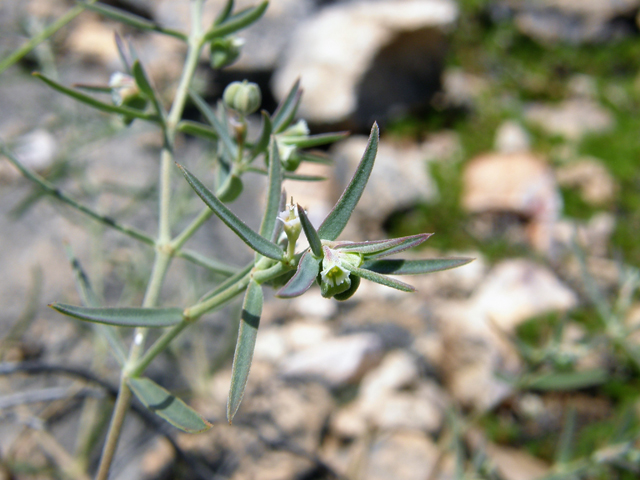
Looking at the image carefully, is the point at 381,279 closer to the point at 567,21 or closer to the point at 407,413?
the point at 407,413

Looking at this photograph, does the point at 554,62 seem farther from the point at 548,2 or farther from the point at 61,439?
the point at 61,439

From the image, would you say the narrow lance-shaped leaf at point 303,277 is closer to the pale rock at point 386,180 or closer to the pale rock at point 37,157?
the pale rock at point 37,157

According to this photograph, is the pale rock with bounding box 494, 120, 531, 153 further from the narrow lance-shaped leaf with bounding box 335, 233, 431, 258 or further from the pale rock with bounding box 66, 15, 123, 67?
the narrow lance-shaped leaf with bounding box 335, 233, 431, 258

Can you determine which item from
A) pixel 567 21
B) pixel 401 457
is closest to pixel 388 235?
pixel 401 457

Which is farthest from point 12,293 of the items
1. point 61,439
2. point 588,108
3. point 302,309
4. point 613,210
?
point 588,108

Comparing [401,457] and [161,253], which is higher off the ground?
[161,253]

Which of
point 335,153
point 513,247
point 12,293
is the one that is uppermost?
point 12,293
